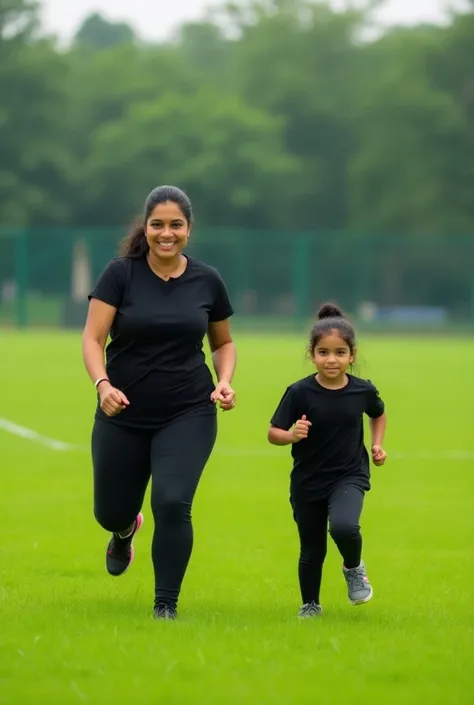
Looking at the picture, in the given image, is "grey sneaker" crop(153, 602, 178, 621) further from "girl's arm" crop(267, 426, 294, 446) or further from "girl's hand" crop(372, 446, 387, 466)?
"girl's hand" crop(372, 446, 387, 466)

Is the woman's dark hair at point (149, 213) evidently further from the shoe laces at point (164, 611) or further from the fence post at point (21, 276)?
the fence post at point (21, 276)

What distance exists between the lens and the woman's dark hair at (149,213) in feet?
24.8

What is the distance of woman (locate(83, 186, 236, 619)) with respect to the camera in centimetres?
747

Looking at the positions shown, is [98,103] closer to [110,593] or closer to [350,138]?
[350,138]

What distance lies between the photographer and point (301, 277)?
51875 mm

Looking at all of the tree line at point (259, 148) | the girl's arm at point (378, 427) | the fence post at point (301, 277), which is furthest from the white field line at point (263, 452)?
the tree line at point (259, 148)

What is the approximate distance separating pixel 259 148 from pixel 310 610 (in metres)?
70.3

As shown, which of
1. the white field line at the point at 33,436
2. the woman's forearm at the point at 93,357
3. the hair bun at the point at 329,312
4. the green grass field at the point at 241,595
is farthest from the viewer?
the white field line at the point at 33,436

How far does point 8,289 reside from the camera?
173ft

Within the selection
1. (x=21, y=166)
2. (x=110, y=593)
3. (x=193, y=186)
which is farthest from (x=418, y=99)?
(x=110, y=593)

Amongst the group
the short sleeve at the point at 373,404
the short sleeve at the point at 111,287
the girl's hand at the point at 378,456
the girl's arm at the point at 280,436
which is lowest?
the girl's hand at the point at 378,456

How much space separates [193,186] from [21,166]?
761 centimetres

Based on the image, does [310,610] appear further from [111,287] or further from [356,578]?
[111,287]

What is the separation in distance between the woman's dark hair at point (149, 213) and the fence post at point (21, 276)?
1683 inches
